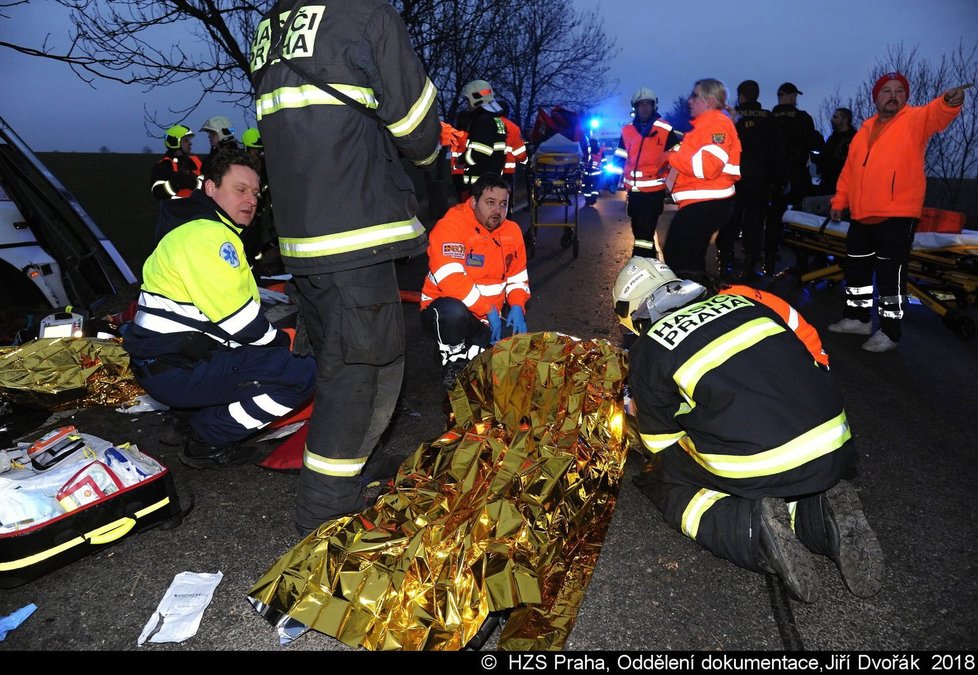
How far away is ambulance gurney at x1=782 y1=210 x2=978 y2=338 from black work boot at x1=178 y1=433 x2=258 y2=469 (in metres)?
5.70

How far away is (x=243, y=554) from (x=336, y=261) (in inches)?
51.4

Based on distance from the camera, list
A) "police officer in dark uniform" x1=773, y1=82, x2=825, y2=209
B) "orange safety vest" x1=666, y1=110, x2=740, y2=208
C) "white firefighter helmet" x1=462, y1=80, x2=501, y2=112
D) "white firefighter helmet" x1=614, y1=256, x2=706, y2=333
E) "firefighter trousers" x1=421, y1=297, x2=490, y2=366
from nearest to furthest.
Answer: "white firefighter helmet" x1=614, y1=256, x2=706, y2=333 → "firefighter trousers" x1=421, y1=297, x2=490, y2=366 → "orange safety vest" x1=666, y1=110, x2=740, y2=208 → "white firefighter helmet" x1=462, y1=80, x2=501, y2=112 → "police officer in dark uniform" x1=773, y1=82, x2=825, y2=209

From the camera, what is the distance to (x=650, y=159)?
670cm

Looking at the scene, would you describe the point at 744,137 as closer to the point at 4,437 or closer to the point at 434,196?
the point at 434,196

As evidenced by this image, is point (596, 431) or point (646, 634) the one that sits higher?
point (596, 431)

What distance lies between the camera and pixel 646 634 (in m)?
2.08

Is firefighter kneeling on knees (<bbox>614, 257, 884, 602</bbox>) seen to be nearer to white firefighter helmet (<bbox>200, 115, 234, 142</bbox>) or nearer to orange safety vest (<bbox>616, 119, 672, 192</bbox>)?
orange safety vest (<bbox>616, 119, 672, 192</bbox>)

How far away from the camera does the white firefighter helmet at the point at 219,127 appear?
7762 mm

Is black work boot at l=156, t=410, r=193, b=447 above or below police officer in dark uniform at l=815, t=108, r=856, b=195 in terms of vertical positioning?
below

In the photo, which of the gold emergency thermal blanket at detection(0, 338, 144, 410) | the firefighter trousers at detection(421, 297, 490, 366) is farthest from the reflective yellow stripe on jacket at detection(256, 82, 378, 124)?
the gold emergency thermal blanket at detection(0, 338, 144, 410)

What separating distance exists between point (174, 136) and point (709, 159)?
595 centimetres

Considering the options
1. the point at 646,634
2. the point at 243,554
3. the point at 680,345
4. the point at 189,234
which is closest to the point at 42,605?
the point at 243,554

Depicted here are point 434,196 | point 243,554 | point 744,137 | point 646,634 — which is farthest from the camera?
point 434,196

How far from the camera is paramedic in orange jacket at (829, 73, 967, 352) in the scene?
4520 millimetres
